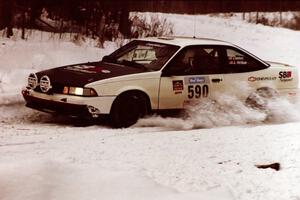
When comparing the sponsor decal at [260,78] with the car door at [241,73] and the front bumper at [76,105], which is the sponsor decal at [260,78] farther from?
the front bumper at [76,105]

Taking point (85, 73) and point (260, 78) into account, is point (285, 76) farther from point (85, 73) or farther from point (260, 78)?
point (85, 73)

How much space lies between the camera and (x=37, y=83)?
9008 millimetres

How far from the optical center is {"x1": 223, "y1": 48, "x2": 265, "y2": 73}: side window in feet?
32.5

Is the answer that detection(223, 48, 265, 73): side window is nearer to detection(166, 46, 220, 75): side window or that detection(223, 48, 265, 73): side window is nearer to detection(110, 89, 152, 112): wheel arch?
detection(166, 46, 220, 75): side window

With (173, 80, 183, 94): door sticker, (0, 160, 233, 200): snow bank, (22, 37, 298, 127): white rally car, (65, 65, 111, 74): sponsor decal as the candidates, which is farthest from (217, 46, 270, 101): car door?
(0, 160, 233, 200): snow bank

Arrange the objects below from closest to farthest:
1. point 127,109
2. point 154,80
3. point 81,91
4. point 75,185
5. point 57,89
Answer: point 75,185
point 81,91
point 57,89
point 127,109
point 154,80

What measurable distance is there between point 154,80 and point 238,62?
1729mm

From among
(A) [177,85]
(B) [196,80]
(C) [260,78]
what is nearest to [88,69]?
(A) [177,85]

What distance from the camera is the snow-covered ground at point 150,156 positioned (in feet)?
17.1

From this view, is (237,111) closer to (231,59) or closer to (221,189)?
(231,59)

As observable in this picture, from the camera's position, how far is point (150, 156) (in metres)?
6.52

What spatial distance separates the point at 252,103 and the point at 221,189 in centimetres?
485

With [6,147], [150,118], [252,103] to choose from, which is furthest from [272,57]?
[6,147]

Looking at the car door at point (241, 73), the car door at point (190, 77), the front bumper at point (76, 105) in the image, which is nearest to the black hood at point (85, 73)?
the front bumper at point (76, 105)
